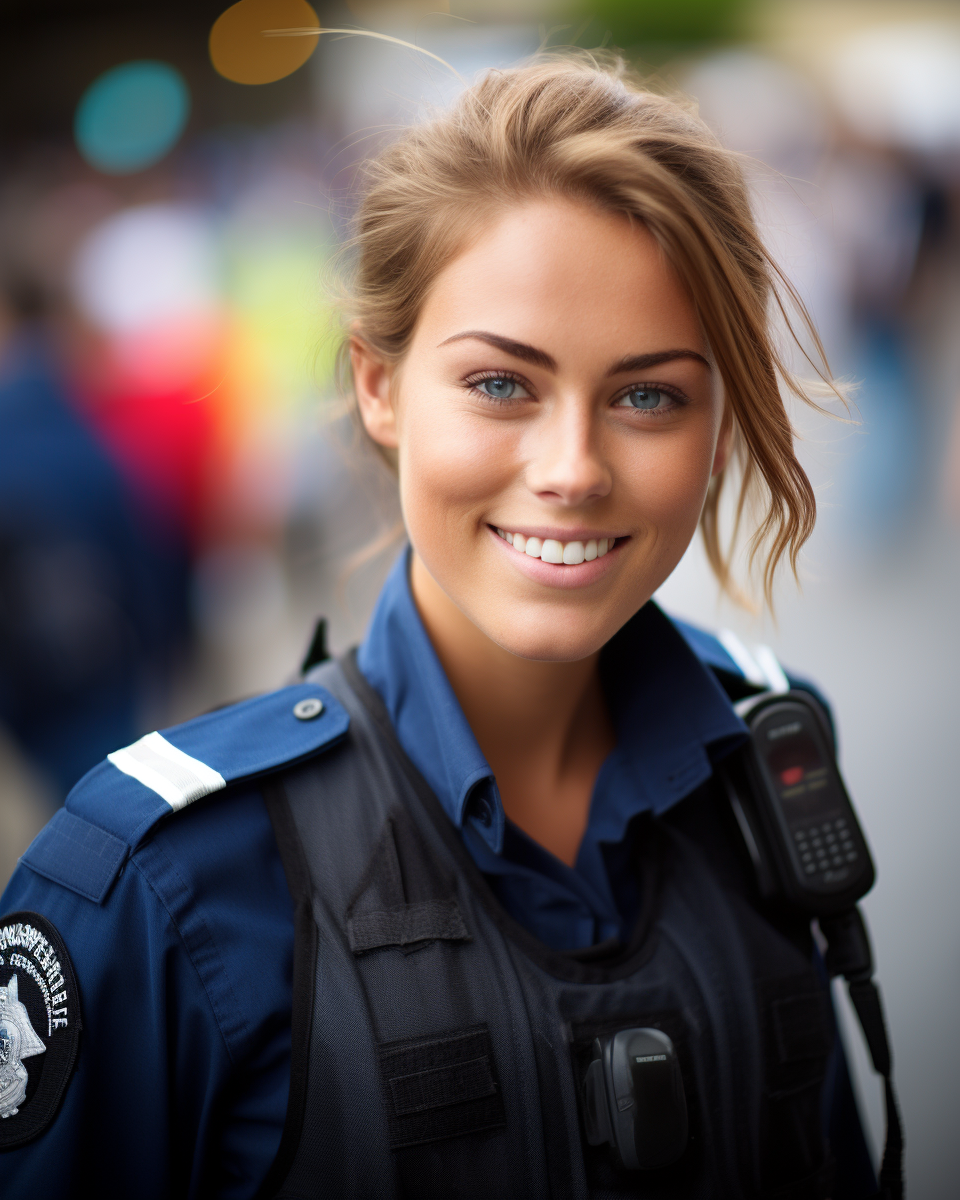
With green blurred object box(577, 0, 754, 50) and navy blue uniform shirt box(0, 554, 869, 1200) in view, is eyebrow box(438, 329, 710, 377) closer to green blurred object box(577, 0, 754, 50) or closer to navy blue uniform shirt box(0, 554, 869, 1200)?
navy blue uniform shirt box(0, 554, 869, 1200)

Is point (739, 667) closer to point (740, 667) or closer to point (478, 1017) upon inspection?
point (740, 667)

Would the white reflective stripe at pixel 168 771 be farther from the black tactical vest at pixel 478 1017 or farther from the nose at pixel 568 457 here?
the nose at pixel 568 457

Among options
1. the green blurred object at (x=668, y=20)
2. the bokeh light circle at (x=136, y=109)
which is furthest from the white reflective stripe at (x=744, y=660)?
the green blurred object at (x=668, y=20)

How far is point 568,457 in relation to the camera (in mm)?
1105

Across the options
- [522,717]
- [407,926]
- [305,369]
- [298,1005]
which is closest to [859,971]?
[522,717]

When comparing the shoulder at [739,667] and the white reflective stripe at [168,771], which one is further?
the shoulder at [739,667]

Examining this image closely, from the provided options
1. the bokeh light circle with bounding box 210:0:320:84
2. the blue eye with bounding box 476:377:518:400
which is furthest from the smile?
the bokeh light circle with bounding box 210:0:320:84

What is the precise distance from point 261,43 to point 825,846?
9.21 metres

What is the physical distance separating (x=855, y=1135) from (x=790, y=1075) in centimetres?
38

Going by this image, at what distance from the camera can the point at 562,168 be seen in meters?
1.12

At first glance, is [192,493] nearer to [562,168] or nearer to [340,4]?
[562,168]

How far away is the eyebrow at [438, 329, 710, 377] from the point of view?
1.11m

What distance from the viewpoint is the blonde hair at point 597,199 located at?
1.12m

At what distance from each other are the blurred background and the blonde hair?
0.51 feet
